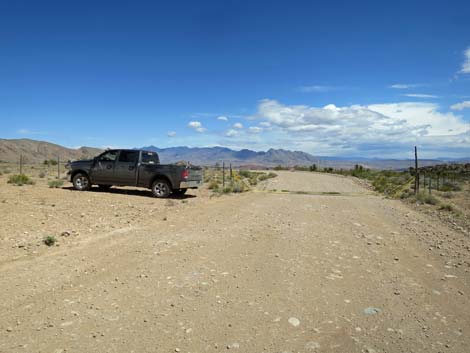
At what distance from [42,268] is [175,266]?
205cm

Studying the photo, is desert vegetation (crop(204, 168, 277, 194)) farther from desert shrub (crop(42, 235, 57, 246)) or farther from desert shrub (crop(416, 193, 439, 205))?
desert shrub (crop(42, 235, 57, 246))

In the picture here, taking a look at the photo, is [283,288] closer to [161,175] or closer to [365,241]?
[365,241]

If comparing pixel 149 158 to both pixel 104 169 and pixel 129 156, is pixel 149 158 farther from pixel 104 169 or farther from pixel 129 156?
pixel 104 169

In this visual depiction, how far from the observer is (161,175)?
16.2 metres

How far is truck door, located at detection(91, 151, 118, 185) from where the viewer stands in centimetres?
1712

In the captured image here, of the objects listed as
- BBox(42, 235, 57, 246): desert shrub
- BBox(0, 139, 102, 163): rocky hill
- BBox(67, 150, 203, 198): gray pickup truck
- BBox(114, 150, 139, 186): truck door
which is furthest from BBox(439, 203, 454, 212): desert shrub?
BBox(0, 139, 102, 163): rocky hill

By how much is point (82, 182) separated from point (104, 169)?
132cm

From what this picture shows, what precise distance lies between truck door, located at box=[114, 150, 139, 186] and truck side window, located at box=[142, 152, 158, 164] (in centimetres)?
32

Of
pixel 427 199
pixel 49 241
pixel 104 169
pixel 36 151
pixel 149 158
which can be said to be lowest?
pixel 49 241

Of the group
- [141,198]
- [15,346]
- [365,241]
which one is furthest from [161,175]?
[15,346]

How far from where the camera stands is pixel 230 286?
5484 mm

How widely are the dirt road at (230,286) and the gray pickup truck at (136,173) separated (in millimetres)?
5665

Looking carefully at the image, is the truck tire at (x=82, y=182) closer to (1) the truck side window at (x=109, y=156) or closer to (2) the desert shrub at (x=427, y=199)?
(1) the truck side window at (x=109, y=156)

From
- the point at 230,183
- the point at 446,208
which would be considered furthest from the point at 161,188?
the point at 446,208
